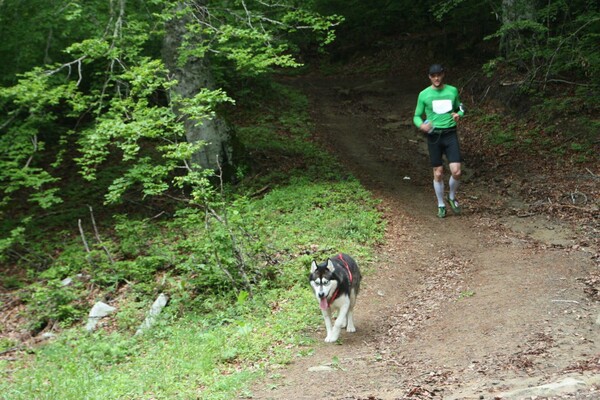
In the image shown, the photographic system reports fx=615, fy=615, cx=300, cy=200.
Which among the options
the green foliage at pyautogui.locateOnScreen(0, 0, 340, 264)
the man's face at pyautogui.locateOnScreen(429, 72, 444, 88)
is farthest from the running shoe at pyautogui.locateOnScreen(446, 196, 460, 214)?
the green foliage at pyautogui.locateOnScreen(0, 0, 340, 264)

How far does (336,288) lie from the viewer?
6777 mm

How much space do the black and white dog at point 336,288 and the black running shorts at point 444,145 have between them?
4.59m

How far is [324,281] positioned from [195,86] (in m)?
8.30

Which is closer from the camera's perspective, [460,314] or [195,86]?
[460,314]

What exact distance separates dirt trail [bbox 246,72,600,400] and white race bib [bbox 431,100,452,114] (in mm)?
2146

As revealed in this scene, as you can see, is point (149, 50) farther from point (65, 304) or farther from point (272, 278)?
point (272, 278)

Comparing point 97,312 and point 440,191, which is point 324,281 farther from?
point 440,191

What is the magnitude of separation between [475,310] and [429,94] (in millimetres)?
4826

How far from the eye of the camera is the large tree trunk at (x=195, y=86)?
1341 cm

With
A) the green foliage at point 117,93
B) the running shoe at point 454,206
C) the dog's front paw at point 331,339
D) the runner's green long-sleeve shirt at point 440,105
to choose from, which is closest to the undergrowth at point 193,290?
the dog's front paw at point 331,339

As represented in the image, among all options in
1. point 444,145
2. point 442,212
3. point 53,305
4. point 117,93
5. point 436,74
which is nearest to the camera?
point 53,305

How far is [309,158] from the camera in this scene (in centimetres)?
1664

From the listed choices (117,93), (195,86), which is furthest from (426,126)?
(117,93)

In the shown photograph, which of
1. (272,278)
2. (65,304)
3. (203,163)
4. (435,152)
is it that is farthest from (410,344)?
(203,163)
